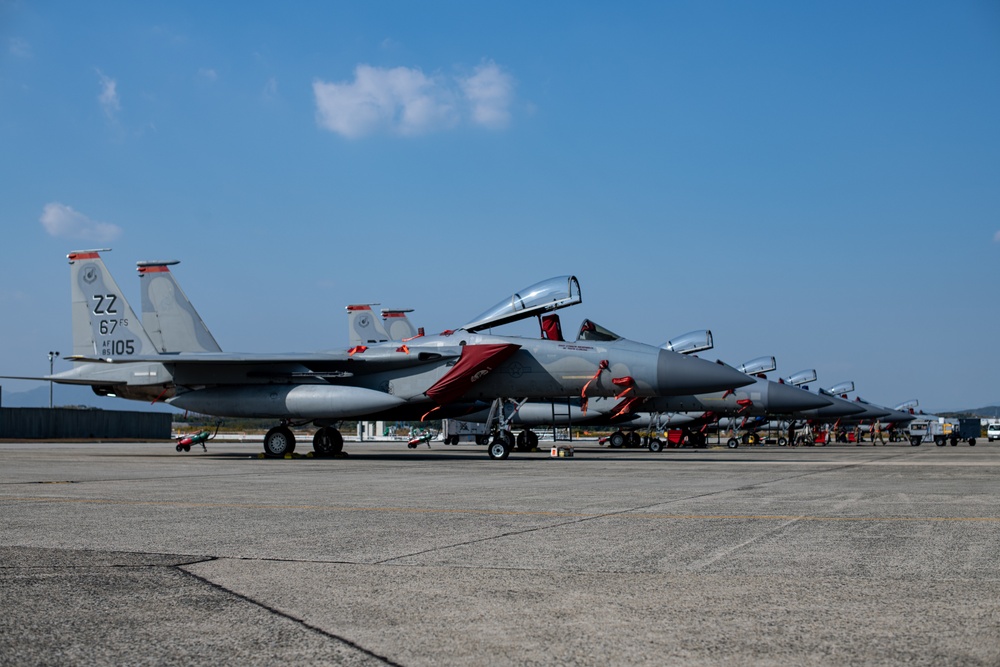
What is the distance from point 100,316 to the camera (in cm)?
2391

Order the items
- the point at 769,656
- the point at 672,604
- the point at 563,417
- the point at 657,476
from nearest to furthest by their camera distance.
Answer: the point at 769,656 → the point at 672,604 → the point at 657,476 → the point at 563,417

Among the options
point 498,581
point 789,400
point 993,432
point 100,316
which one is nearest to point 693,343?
point 789,400

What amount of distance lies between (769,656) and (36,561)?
4.15 metres

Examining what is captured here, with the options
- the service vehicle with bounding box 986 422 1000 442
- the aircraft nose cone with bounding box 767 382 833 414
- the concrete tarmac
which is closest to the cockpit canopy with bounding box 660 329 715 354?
the aircraft nose cone with bounding box 767 382 833 414

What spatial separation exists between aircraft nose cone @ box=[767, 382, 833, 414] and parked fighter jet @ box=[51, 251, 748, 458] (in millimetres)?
18121

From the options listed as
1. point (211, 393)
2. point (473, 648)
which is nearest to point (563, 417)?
point (211, 393)

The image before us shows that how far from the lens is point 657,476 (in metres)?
14.5

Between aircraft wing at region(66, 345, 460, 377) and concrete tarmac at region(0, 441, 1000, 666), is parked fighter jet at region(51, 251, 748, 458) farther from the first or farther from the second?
concrete tarmac at region(0, 441, 1000, 666)

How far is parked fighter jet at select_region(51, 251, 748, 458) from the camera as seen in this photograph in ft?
68.8

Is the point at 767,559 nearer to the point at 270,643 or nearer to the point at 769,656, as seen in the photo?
the point at 769,656

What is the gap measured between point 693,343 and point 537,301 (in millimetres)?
11243

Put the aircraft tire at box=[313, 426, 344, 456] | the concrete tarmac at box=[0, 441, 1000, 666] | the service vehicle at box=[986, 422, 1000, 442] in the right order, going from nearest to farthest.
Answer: the concrete tarmac at box=[0, 441, 1000, 666], the aircraft tire at box=[313, 426, 344, 456], the service vehicle at box=[986, 422, 1000, 442]

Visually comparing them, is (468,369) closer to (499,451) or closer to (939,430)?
(499,451)

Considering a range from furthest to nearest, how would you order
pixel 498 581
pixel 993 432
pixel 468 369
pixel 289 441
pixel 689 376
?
pixel 993 432
pixel 289 441
pixel 468 369
pixel 689 376
pixel 498 581
